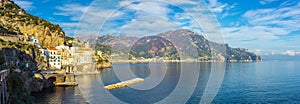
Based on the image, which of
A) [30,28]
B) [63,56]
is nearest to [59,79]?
[63,56]

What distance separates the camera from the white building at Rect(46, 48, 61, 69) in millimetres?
73750

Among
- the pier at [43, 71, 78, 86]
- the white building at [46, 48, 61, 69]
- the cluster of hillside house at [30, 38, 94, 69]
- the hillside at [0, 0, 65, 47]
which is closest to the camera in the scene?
the pier at [43, 71, 78, 86]

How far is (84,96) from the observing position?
4094 cm

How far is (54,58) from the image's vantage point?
74.8 metres

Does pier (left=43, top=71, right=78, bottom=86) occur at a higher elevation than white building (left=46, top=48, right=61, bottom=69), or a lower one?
lower

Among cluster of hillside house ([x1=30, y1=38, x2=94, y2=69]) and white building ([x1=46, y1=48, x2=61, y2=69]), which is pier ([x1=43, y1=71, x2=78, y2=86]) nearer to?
cluster of hillside house ([x1=30, y1=38, x2=94, y2=69])

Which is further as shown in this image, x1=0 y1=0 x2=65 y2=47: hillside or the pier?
x1=0 y1=0 x2=65 y2=47: hillside

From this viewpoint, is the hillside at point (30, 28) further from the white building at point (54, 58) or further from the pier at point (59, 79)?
the pier at point (59, 79)

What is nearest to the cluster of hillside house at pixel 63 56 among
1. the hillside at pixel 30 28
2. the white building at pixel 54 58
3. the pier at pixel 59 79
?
the white building at pixel 54 58

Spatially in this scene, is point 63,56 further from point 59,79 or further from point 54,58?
point 59,79

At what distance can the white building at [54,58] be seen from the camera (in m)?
73.8

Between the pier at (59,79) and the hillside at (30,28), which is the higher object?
the hillside at (30,28)

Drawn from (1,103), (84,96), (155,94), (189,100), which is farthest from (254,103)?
(1,103)

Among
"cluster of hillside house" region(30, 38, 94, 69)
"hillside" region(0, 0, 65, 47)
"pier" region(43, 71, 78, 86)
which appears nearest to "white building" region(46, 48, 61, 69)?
"cluster of hillside house" region(30, 38, 94, 69)
